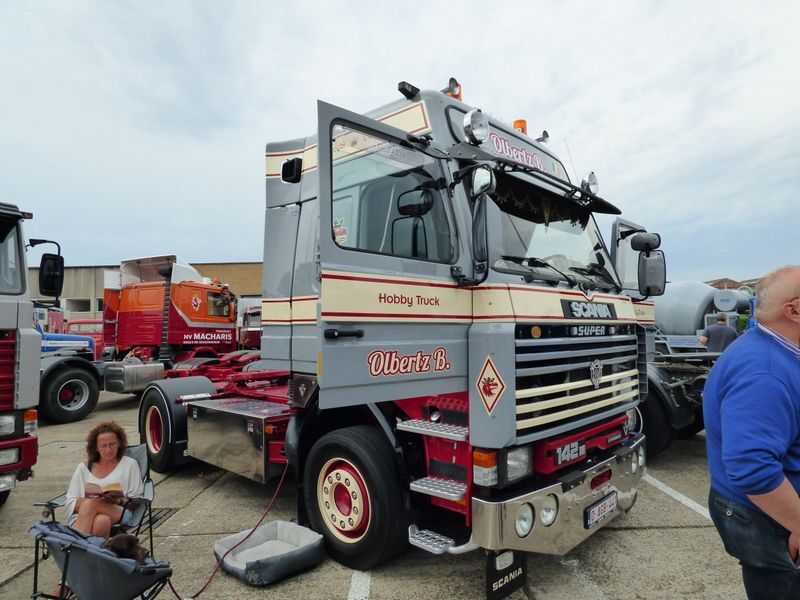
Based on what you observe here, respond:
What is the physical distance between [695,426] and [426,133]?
5548 millimetres

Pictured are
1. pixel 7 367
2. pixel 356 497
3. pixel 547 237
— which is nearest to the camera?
pixel 356 497

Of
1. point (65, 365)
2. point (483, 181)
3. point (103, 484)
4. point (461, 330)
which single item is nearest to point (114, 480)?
point (103, 484)

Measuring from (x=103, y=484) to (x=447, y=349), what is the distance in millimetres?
2514

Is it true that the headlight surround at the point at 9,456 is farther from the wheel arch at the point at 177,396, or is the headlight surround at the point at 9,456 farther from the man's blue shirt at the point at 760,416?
the man's blue shirt at the point at 760,416

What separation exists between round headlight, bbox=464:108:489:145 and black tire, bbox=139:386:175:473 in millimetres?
4369

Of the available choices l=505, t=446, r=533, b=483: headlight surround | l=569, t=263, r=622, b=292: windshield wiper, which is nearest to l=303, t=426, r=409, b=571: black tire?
l=505, t=446, r=533, b=483: headlight surround

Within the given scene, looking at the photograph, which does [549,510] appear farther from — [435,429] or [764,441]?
[764,441]

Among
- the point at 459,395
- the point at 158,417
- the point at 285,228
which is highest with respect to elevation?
the point at 285,228

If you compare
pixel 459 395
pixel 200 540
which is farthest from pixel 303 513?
pixel 459 395

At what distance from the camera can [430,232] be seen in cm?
321

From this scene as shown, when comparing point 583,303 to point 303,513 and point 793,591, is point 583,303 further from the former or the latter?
point 303,513

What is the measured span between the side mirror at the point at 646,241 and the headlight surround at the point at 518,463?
211 cm

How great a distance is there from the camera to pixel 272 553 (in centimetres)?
361

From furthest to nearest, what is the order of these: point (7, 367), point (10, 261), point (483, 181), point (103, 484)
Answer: point (10, 261)
point (7, 367)
point (103, 484)
point (483, 181)
